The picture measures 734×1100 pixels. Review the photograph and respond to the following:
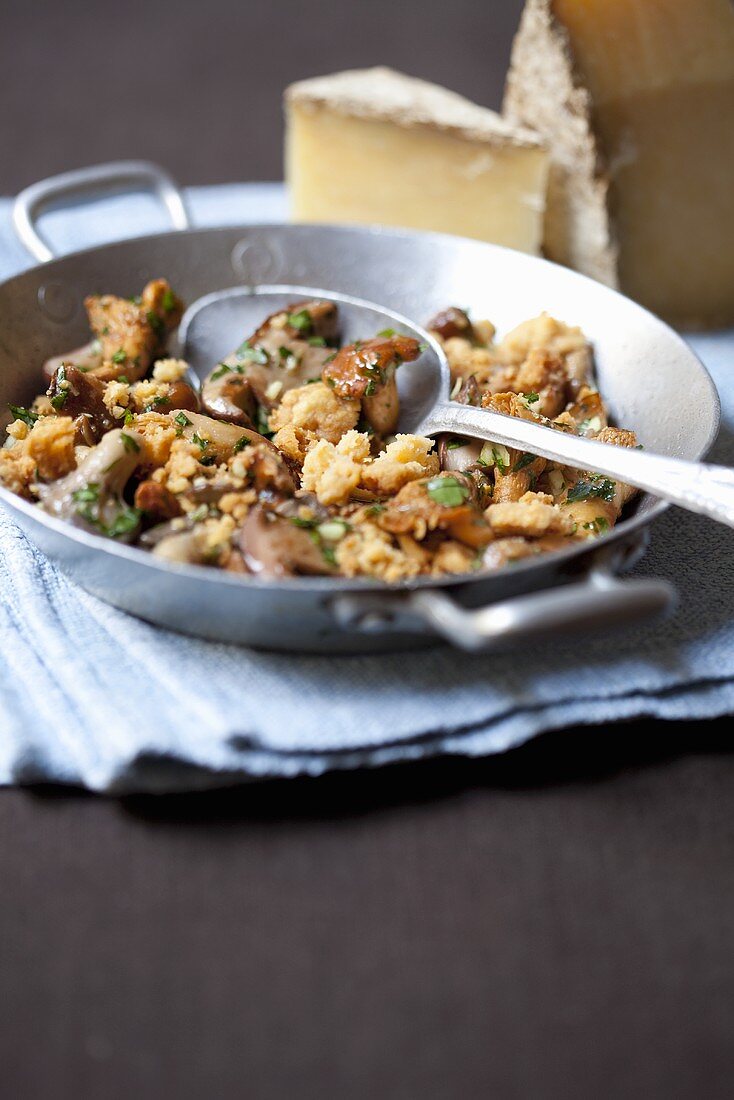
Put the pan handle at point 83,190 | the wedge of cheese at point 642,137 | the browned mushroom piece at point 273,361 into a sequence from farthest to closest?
the wedge of cheese at point 642,137
the pan handle at point 83,190
the browned mushroom piece at point 273,361

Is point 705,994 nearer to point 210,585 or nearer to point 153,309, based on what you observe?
point 210,585

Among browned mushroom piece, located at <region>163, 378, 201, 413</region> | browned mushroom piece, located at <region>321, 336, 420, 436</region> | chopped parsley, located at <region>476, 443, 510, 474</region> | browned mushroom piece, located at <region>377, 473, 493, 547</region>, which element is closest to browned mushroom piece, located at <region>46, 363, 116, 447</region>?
browned mushroom piece, located at <region>163, 378, 201, 413</region>

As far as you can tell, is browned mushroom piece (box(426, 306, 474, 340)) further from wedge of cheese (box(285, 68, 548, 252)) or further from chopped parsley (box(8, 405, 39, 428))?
chopped parsley (box(8, 405, 39, 428))

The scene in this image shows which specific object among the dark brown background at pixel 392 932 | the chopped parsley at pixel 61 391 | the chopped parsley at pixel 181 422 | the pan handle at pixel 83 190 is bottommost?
the dark brown background at pixel 392 932

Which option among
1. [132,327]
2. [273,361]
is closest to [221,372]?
[273,361]

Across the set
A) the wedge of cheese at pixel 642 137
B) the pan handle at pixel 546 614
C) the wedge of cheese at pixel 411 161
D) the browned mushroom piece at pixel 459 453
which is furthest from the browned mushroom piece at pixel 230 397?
the wedge of cheese at pixel 642 137

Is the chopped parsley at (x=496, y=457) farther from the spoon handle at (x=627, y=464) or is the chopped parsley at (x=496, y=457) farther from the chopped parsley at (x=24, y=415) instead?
the chopped parsley at (x=24, y=415)

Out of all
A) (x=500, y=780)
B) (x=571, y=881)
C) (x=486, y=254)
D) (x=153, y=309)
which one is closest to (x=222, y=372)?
(x=153, y=309)
